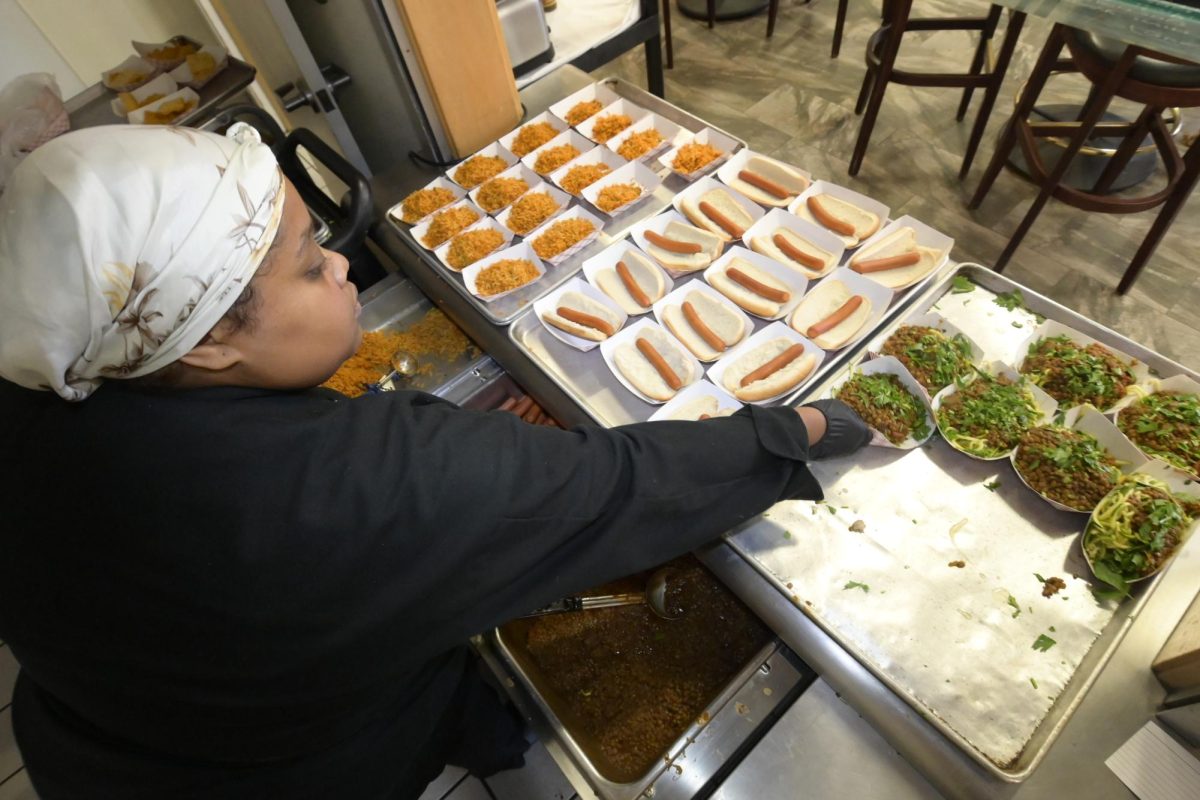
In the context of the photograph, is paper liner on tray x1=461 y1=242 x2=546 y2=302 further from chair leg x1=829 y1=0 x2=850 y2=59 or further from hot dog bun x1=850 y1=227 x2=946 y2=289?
chair leg x1=829 y1=0 x2=850 y2=59

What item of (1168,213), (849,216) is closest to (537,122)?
(849,216)

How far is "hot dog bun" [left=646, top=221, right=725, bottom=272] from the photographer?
1.98m

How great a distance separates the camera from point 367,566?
3.09 ft

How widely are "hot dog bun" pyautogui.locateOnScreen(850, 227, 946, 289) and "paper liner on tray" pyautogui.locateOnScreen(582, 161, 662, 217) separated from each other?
785 mm

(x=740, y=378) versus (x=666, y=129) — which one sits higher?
(x=666, y=129)

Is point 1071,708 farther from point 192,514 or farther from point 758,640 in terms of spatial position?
point 192,514

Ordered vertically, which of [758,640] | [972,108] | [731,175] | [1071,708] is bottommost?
[972,108]

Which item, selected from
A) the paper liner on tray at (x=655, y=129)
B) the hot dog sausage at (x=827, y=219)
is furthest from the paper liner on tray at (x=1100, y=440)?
the paper liner on tray at (x=655, y=129)

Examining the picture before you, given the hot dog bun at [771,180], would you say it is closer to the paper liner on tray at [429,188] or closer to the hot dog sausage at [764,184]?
the hot dog sausage at [764,184]

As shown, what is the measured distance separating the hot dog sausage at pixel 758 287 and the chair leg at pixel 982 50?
2683 millimetres

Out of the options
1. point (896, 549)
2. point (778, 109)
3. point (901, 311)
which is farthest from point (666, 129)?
point (778, 109)

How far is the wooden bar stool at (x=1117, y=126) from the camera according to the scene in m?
2.35

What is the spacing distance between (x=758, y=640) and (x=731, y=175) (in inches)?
62.7

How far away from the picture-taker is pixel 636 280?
2.02 m
